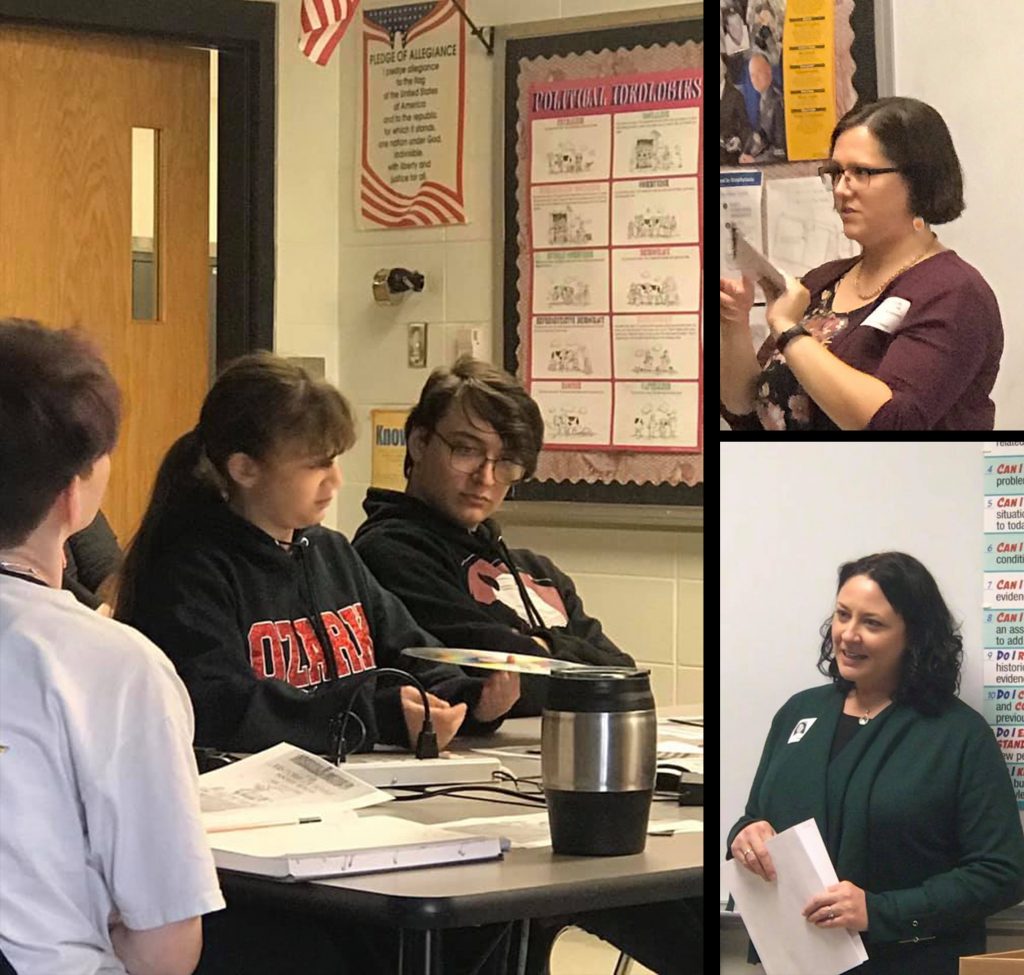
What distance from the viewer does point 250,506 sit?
2.52m

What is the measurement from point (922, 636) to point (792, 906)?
164 mm

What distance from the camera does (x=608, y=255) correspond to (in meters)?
3.05

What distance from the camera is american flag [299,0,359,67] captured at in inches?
123

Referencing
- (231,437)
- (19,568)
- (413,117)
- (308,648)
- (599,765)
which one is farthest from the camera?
(413,117)

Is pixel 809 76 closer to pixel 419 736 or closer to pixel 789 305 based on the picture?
pixel 789 305

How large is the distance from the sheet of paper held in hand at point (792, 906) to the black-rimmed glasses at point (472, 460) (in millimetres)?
1964

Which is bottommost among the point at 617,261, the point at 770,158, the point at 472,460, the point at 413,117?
the point at 472,460

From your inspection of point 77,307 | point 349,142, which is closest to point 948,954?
point 77,307

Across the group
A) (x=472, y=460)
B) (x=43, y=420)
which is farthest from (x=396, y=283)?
(x=43, y=420)

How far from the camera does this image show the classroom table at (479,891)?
147 cm

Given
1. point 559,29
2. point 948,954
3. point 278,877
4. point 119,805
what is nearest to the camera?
point 948,954

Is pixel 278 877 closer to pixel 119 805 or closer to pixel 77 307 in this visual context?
pixel 119 805

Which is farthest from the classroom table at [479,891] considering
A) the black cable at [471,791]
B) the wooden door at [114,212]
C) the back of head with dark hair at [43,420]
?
the wooden door at [114,212]

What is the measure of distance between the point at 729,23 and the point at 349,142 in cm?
219
